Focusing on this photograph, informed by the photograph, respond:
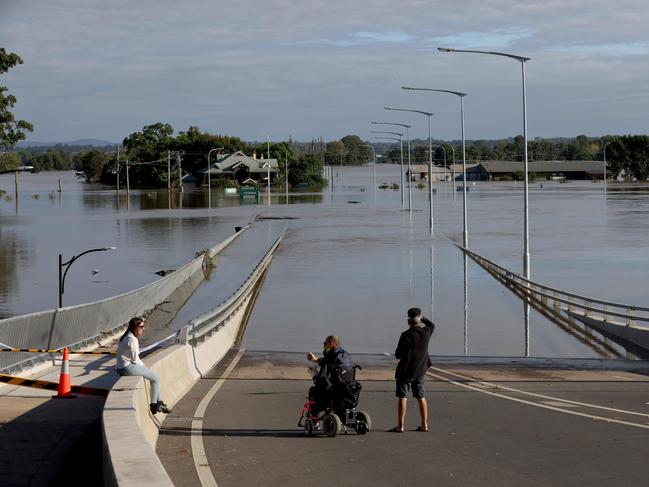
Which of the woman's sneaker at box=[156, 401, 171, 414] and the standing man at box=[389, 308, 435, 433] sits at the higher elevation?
the standing man at box=[389, 308, 435, 433]

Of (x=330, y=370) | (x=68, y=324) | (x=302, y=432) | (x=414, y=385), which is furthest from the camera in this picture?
(x=68, y=324)

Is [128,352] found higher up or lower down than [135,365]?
higher up

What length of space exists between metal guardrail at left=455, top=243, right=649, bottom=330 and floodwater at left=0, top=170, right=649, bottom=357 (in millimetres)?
990

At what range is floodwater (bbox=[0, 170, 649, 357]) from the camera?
35000mm

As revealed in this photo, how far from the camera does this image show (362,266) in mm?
59094

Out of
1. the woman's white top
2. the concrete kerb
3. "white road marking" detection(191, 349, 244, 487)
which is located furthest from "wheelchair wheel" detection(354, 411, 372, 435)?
the woman's white top

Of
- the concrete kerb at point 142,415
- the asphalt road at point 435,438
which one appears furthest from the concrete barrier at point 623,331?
the concrete kerb at point 142,415

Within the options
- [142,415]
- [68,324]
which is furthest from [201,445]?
[68,324]

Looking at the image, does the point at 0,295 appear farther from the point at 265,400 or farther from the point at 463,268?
the point at 265,400

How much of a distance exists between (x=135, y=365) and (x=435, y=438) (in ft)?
14.4

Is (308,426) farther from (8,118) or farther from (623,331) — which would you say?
(8,118)

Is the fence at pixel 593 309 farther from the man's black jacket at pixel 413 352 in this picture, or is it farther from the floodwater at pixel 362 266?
the man's black jacket at pixel 413 352

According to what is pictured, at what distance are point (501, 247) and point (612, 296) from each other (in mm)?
28098

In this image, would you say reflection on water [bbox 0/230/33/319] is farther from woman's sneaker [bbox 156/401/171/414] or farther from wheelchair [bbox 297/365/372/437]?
wheelchair [bbox 297/365/372/437]
